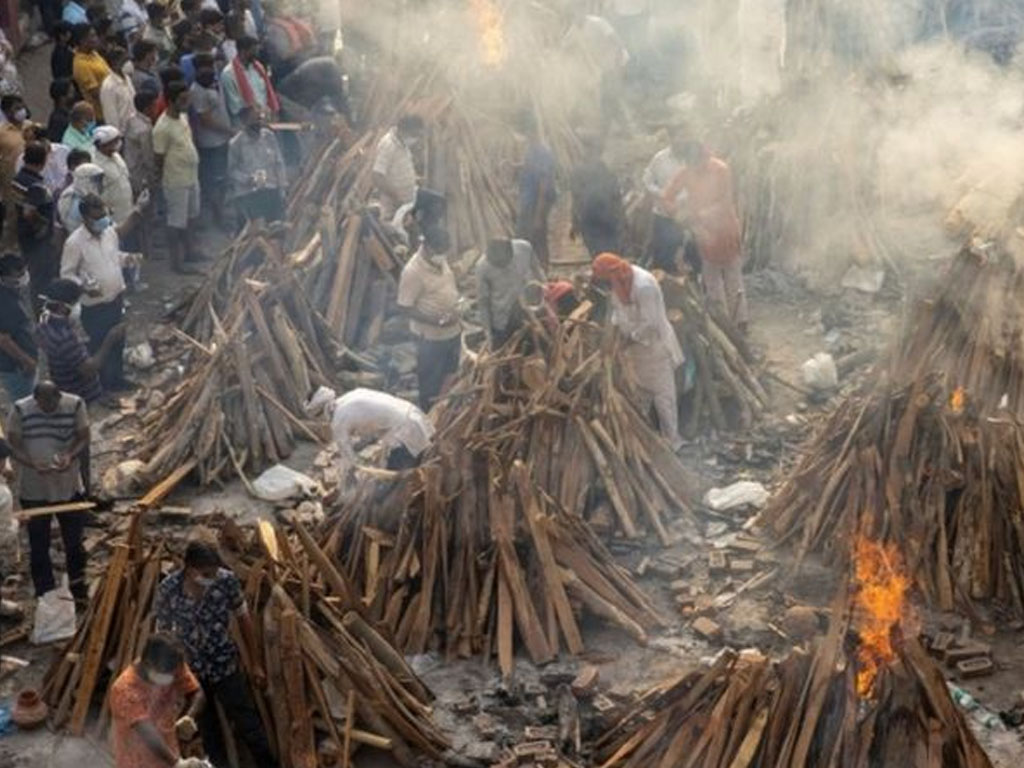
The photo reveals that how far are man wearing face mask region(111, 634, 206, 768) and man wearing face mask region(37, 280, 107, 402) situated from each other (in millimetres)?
5210

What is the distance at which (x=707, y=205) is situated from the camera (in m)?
17.8

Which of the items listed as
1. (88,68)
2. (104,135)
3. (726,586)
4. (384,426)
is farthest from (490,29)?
(726,586)

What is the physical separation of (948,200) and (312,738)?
38.9 ft

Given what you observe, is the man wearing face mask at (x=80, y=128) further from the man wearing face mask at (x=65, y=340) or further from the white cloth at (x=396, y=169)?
the white cloth at (x=396, y=169)

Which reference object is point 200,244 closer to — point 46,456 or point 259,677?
point 46,456

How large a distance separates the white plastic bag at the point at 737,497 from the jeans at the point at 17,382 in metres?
5.52

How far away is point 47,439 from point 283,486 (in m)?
2.65

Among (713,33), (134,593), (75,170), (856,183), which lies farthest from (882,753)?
(713,33)

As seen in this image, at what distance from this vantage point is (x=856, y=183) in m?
20.5

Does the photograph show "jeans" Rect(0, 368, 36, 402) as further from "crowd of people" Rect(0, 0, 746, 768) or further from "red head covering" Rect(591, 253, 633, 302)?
"red head covering" Rect(591, 253, 633, 302)

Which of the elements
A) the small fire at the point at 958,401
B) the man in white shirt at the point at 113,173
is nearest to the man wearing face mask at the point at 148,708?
the small fire at the point at 958,401

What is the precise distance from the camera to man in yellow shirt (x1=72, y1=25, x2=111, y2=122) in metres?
19.6

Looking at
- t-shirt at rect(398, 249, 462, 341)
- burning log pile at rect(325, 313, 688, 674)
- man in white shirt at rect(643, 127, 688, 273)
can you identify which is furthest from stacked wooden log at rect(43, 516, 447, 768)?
man in white shirt at rect(643, 127, 688, 273)

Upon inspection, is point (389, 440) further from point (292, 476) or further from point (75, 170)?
point (75, 170)
